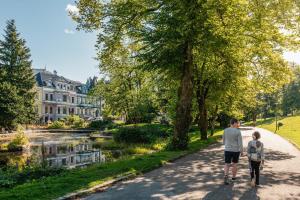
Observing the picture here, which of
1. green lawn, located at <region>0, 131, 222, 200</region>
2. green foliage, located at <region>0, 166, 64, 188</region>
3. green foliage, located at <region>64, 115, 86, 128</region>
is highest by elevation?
green foliage, located at <region>64, 115, 86, 128</region>

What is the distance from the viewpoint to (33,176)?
14414 millimetres

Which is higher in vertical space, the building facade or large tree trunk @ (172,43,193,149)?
the building facade

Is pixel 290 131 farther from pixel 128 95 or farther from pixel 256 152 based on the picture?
pixel 256 152

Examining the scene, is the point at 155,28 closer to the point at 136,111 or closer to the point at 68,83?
the point at 136,111

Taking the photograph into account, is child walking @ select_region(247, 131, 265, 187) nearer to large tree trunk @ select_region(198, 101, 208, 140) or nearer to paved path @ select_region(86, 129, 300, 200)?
paved path @ select_region(86, 129, 300, 200)

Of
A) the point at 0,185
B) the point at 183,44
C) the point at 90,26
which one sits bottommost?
the point at 0,185

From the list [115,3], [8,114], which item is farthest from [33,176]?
[8,114]

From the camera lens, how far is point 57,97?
91688mm

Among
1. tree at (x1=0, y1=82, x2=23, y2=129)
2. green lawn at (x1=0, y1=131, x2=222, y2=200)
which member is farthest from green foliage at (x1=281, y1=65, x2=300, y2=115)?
green lawn at (x1=0, y1=131, x2=222, y2=200)

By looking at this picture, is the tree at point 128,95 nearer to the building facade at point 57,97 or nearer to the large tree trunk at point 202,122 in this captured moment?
the building facade at point 57,97

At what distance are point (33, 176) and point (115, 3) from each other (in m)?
12.1

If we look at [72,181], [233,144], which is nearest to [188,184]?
[233,144]

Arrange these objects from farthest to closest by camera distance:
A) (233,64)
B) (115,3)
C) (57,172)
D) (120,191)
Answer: (233,64), (115,3), (57,172), (120,191)

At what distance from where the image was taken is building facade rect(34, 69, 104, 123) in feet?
286
